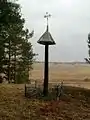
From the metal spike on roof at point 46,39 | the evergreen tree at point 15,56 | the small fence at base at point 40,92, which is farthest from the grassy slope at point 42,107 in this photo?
the evergreen tree at point 15,56

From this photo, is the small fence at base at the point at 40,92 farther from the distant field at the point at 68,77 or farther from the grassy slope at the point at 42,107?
the distant field at the point at 68,77

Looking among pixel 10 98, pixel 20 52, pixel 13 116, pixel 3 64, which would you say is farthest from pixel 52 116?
pixel 20 52

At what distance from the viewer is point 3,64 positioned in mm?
49625

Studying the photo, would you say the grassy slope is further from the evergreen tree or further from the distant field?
the distant field

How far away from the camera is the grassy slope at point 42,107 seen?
1864 centimetres

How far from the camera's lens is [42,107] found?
20359 mm

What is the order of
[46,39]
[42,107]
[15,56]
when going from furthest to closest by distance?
1. [15,56]
2. [46,39]
3. [42,107]

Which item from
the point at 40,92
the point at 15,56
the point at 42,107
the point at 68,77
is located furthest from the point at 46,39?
the point at 68,77

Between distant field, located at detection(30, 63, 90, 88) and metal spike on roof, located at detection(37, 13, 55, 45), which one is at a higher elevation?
metal spike on roof, located at detection(37, 13, 55, 45)

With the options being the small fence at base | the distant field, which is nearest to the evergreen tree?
the distant field

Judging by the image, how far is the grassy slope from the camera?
61.2ft

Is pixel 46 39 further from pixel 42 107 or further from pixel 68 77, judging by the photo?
pixel 68 77

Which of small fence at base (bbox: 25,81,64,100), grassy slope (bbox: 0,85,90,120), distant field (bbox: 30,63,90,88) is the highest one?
small fence at base (bbox: 25,81,64,100)

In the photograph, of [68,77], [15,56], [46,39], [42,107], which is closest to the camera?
[42,107]
